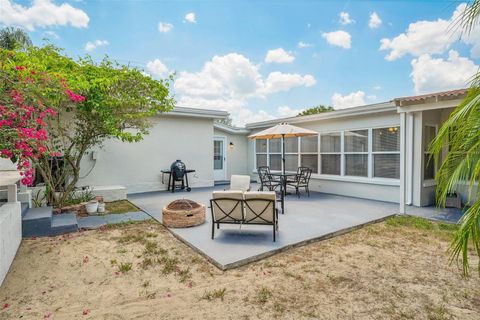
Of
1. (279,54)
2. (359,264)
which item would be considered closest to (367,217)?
(359,264)

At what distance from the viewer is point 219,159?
12.8m

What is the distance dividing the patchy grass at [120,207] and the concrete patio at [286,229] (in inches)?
10.3

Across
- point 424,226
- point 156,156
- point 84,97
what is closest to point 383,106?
point 424,226

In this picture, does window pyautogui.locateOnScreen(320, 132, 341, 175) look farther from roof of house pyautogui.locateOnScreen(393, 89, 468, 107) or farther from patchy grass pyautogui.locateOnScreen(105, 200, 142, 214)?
patchy grass pyautogui.locateOnScreen(105, 200, 142, 214)

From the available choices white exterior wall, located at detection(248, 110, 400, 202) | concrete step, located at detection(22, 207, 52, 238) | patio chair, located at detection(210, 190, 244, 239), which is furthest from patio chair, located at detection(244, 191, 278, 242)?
white exterior wall, located at detection(248, 110, 400, 202)

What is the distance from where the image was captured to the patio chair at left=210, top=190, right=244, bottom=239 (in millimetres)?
4711

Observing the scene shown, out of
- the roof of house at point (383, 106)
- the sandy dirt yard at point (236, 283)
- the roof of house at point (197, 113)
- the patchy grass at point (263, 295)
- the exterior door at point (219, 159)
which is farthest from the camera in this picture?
the exterior door at point (219, 159)

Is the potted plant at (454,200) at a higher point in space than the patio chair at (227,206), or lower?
lower

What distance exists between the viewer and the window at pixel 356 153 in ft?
28.4

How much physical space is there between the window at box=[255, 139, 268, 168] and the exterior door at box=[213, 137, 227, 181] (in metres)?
1.74

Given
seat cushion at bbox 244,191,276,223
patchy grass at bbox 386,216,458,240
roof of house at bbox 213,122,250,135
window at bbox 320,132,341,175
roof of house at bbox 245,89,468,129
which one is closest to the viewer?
seat cushion at bbox 244,191,276,223

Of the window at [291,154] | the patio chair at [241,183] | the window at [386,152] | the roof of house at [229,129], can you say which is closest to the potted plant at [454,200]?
the window at [386,152]

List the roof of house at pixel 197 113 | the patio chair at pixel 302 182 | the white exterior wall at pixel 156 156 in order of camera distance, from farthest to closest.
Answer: the roof of house at pixel 197 113, the white exterior wall at pixel 156 156, the patio chair at pixel 302 182

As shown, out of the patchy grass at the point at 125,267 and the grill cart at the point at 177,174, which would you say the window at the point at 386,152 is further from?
the patchy grass at the point at 125,267
